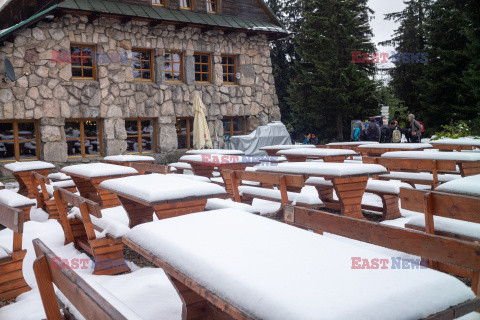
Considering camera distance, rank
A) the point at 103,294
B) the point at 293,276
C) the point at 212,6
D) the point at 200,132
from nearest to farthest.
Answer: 1. the point at 293,276
2. the point at 103,294
3. the point at 200,132
4. the point at 212,6

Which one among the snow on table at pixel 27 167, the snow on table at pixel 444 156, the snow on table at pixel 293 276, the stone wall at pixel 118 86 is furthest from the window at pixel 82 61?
the snow on table at pixel 293 276

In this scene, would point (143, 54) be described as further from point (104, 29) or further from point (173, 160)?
point (173, 160)

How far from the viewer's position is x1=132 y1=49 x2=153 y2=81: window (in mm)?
14711

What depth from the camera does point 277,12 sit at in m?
29.0

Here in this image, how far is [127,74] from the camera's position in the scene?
14.1 meters

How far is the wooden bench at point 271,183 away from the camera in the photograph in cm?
448

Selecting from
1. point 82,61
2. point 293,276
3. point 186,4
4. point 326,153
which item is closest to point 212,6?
point 186,4

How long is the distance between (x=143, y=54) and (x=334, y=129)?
12.3 m

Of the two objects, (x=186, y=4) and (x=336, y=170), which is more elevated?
(x=186, y=4)

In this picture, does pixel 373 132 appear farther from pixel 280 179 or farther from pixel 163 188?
pixel 163 188

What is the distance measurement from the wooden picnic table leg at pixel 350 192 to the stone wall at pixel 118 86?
35.0 feet

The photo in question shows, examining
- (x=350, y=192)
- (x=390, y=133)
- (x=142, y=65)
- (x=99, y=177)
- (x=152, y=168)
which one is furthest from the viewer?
(x=142, y=65)

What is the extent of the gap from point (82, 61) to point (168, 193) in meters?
11.6

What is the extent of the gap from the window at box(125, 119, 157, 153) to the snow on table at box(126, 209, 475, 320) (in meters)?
13.0
